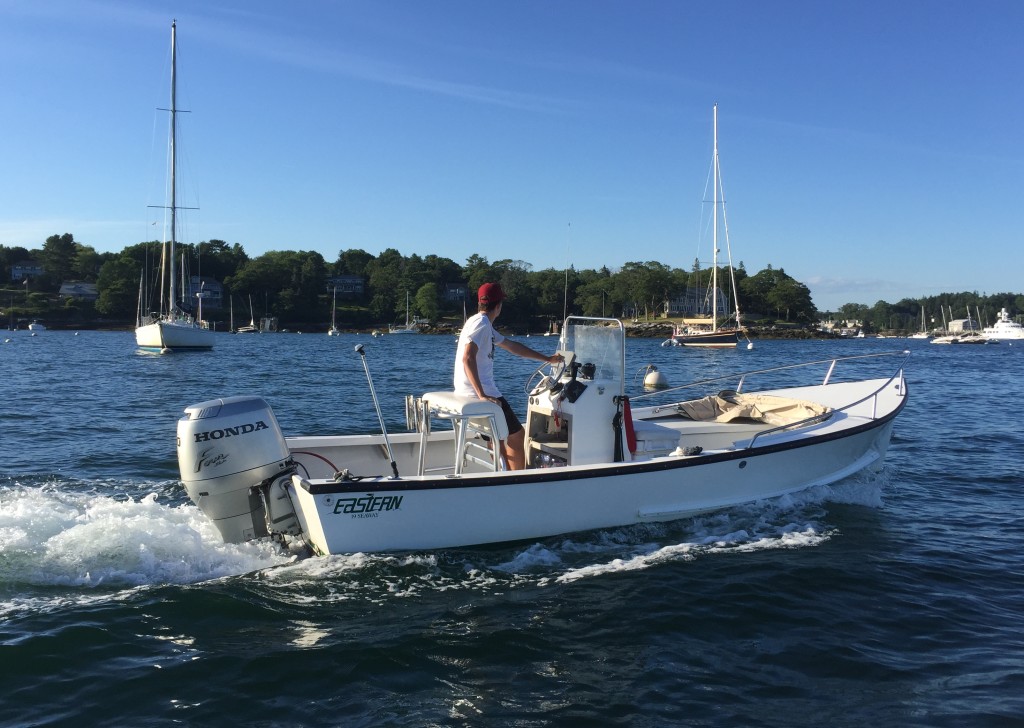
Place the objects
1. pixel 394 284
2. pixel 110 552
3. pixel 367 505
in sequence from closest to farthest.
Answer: pixel 367 505, pixel 110 552, pixel 394 284

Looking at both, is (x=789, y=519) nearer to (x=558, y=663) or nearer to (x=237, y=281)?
(x=558, y=663)

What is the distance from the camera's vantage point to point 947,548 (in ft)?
24.8

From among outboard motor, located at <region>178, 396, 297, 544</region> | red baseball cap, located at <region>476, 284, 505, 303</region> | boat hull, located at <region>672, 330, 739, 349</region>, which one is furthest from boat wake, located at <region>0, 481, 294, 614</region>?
boat hull, located at <region>672, 330, 739, 349</region>

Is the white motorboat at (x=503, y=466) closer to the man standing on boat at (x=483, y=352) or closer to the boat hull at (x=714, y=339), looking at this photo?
the man standing on boat at (x=483, y=352)

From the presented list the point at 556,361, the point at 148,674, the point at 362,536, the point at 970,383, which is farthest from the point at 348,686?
the point at 970,383

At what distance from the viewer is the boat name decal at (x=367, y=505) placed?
6.04 metres

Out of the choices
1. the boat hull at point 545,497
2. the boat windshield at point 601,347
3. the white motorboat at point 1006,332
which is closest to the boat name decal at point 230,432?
the boat hull at point 545,497

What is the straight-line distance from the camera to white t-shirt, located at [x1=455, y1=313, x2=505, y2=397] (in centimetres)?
665

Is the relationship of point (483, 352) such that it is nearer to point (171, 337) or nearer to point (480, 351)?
point (480, 351)

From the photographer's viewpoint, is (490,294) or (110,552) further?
(490,294)

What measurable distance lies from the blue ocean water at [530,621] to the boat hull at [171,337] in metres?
34.0

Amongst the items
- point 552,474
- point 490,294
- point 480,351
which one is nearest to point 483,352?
point 480,351

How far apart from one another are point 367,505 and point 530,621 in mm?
1633

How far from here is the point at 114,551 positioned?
247 inches
